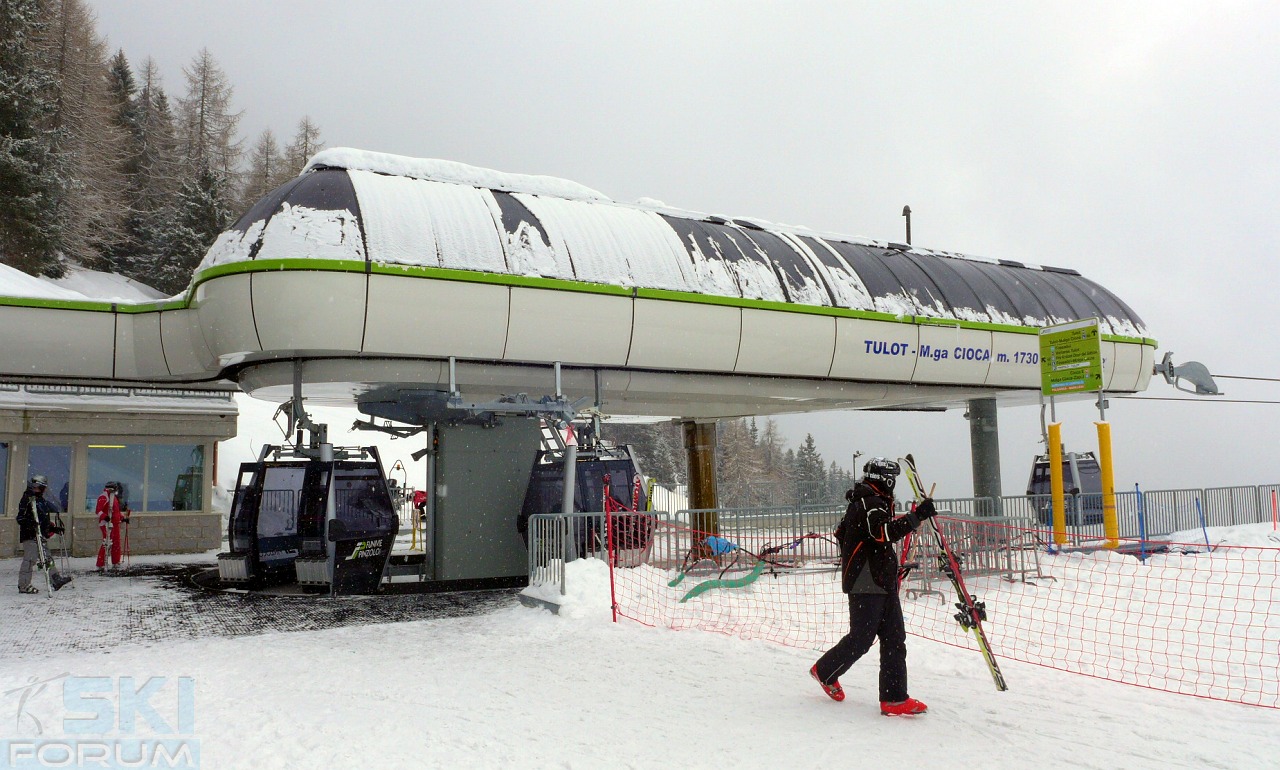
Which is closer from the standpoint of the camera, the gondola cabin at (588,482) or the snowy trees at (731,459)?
the gondola cabin at (588,482)

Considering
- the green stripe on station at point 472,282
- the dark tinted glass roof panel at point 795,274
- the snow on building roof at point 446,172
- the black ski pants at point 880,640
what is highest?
the snow on building roof at point 446,172

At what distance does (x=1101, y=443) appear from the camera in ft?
52.6

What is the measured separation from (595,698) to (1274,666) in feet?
22.3

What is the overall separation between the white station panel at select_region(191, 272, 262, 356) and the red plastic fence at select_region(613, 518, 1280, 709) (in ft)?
18.2

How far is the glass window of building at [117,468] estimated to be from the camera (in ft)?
61.8

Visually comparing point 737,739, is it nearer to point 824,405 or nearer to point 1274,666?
point 1274,666

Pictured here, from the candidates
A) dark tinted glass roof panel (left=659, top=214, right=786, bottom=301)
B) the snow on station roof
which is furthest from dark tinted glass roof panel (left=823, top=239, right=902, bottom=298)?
dark tinted glass roof panel (left=659, top=214, right=786, bottom=301)

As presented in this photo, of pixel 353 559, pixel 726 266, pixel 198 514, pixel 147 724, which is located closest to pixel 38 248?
pixel 198 514

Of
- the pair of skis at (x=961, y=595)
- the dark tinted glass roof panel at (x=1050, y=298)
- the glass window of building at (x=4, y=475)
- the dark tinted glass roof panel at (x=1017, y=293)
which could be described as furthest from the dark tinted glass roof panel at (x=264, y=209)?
the dark tinted glass roof panel at (x=1050, y=298)

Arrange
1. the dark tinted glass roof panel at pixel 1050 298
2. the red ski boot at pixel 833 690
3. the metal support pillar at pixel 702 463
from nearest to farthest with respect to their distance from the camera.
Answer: the red ski boot at pixel 833 690, the dark tinted glass roof panel at pixel 1050 298, the metal support pillar at pixel 702 463

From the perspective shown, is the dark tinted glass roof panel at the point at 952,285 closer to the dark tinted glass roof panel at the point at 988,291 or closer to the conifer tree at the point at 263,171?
the dark tinted glass roof panel at the point at 988,291

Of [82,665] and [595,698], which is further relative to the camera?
[82,665]

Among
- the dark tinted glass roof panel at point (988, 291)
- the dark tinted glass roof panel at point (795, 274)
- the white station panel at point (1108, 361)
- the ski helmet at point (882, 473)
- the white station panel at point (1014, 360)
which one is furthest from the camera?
the white station panel at point (1108, 361)

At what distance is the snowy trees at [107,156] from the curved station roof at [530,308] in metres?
33.1
